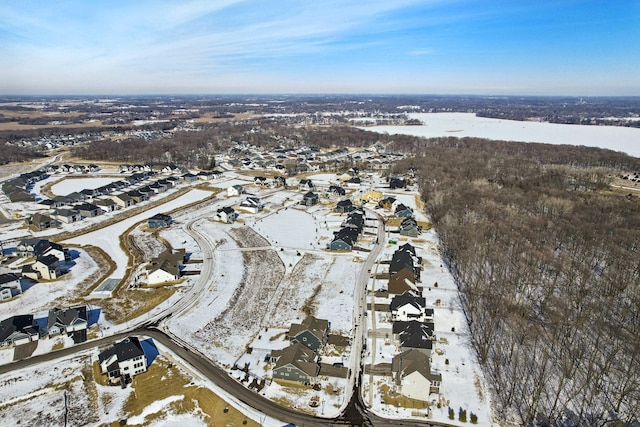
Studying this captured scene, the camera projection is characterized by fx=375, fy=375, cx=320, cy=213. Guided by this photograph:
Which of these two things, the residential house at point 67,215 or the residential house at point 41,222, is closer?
the residential house at point 41,222

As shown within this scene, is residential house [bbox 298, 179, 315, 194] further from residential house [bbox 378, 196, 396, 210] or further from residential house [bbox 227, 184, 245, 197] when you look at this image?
residential house [bbox 378, 196, 396, 210]

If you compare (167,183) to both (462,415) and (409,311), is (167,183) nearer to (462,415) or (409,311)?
(409,311)

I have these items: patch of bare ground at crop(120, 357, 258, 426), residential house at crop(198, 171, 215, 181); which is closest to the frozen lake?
residential house at crop(198, 171, 215, 181)

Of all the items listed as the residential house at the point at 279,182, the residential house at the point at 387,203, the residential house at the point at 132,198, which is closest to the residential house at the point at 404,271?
the residential house at the point at 387,203

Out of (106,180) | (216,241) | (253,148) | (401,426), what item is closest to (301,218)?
→ (216,241)

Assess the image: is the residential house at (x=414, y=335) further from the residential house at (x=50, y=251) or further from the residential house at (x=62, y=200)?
the residential house at (x=62, y=200)

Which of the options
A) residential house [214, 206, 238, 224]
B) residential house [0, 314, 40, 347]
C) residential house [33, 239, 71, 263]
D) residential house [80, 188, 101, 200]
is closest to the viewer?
residential house [0, 314, 40, 347]

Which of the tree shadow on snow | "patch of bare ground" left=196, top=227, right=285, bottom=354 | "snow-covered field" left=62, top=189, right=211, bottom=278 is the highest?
the tree shadow on snow
